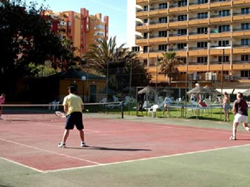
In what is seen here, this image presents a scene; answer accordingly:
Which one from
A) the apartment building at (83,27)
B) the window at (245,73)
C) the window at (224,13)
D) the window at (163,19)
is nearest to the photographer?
the window at (245,73)

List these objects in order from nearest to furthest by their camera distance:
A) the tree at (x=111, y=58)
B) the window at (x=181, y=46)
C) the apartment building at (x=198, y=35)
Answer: the tree at (x=111, y=58) < the apartment building at (x=198, y=35) < the window at (x=181, y=46)

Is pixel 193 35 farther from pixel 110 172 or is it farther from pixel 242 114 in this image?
pixel 110 172

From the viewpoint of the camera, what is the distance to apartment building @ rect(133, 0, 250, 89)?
65.4 m

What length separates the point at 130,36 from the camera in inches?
3465

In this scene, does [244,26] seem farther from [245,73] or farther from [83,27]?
[83,27]

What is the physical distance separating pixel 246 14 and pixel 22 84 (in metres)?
39.9

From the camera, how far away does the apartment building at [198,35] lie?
65438 mm

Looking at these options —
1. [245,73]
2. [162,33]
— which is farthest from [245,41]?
[162,33]

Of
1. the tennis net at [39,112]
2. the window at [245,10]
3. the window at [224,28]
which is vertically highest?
the window at [245,10]

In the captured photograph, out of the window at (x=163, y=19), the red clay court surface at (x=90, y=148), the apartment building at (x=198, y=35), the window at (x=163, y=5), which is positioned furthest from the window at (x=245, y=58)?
the red clay court surface at (x=90, y=148)

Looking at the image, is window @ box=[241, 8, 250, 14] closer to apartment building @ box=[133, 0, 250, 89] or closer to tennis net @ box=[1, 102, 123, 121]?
apartment building @ box=[133, 0, 250, 89]

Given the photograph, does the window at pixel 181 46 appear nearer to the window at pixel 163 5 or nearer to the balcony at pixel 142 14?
the window at pixel 163 5

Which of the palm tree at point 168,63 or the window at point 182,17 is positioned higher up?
the window at point 182,17

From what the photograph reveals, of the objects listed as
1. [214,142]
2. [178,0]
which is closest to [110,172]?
[214,142]
